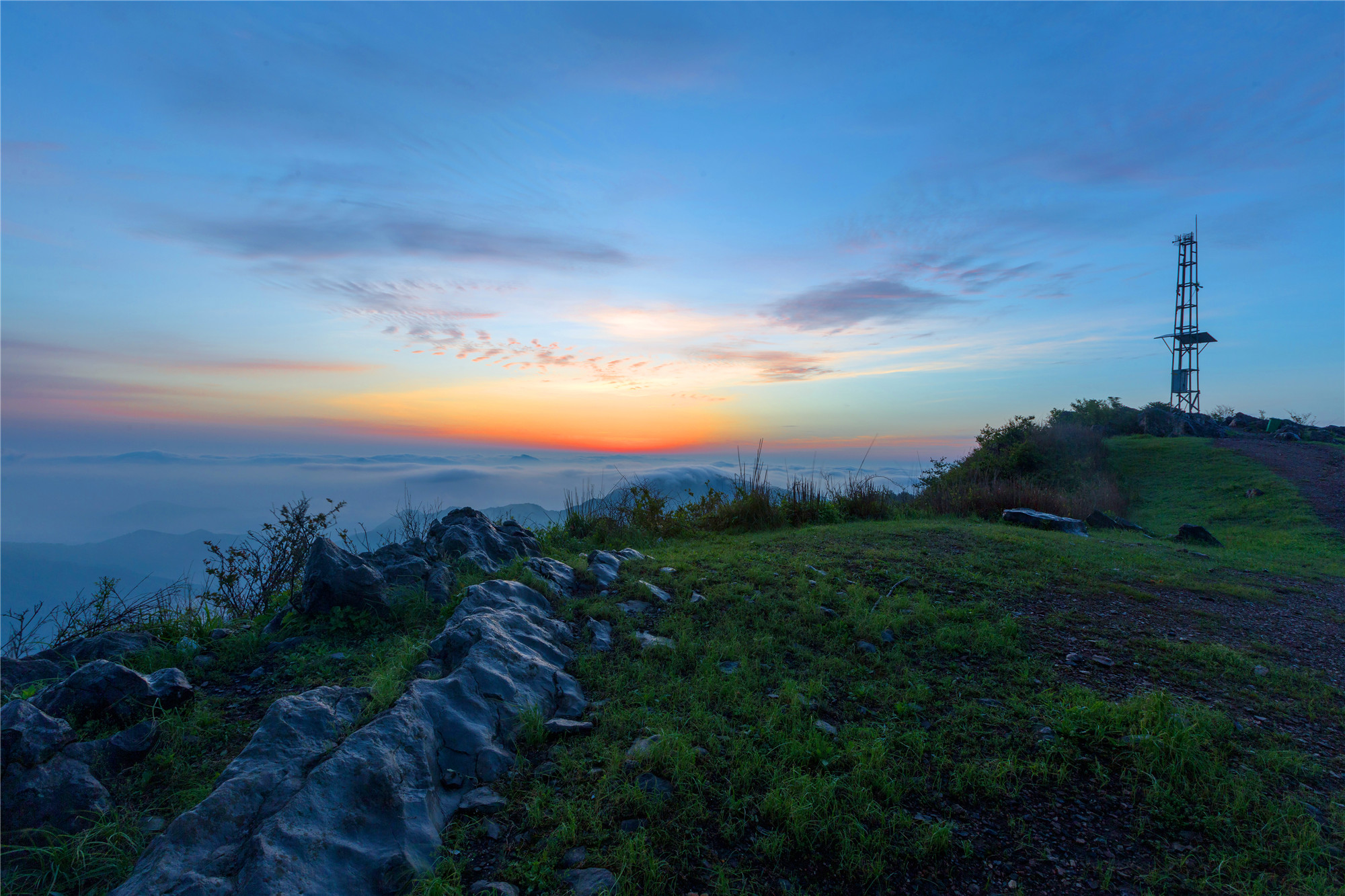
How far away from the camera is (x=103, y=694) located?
10.6 feet

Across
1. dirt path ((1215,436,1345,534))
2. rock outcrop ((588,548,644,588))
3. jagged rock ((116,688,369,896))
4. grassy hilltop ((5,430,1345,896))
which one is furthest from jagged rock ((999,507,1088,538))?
jagged rock ((116,688,369,896))

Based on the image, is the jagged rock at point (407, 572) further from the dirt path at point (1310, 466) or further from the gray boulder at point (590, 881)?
the dirt path at point (1310, 466)

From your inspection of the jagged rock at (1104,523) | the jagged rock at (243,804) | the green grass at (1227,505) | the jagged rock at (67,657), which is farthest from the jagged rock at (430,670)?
the jagged rock at (1104,523)

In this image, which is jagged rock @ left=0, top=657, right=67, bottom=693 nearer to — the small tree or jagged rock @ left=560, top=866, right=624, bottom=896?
the small tree

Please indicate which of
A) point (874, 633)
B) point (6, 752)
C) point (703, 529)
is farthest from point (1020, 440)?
point (6, 752)

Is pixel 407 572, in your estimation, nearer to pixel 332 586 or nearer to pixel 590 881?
pixel 332 586

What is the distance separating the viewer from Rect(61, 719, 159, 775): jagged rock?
280 centimetres

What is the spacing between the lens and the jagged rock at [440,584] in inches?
201

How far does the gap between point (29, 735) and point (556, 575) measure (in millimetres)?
3486

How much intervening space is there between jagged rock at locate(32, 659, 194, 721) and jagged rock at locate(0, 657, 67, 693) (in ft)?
2.51

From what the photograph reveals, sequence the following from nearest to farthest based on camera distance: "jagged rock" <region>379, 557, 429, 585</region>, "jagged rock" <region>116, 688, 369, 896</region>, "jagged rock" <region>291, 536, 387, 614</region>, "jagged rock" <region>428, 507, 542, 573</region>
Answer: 1. "jagged rock" <region>116, 688, 369, 896</region>
2. "jagged rock" <region>291, 536, 387, 614</region>
3. "jagged rock" <region>379, 557, 429, 585</region>
4. "jagged rock" <region>428, 507, 542, 573</region>

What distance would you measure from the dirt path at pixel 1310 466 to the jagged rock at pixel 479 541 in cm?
1580

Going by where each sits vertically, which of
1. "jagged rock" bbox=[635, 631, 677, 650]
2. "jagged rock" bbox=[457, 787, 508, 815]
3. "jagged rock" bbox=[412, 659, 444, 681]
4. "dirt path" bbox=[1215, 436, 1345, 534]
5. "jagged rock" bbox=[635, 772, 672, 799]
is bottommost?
"jagged rock" bbox=[457, 787, 508, 815]

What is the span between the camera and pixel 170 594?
5.53 m
